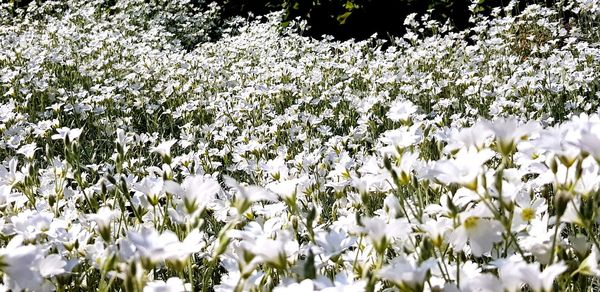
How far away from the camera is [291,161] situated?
246 cm

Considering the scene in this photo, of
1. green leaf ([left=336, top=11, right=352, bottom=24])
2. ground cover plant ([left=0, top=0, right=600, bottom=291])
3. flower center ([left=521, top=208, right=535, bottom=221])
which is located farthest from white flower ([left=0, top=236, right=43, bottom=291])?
green leaf ([left=336, top=11, right=352, bottom=24])

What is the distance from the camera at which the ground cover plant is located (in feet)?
3.44

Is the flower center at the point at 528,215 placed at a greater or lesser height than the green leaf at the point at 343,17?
greater

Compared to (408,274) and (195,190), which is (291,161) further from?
(408,274)

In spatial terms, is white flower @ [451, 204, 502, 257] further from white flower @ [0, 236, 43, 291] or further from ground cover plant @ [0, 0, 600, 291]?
white flower @ [0, 236, 43, 291]

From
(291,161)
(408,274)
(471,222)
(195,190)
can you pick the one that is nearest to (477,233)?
(471,222)

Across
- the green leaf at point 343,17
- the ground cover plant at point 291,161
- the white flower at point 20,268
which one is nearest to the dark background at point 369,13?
the green leaf at point 343,17

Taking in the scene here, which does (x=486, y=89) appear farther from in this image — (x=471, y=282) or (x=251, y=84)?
(x=471, y=282)

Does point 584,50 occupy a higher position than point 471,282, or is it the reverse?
point 471,282

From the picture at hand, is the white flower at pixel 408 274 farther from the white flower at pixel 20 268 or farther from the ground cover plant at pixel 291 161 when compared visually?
the white flower at pixel 20 268

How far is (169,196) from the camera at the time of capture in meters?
1.55

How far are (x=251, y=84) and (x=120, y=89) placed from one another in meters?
1.12

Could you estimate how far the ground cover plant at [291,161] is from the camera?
1.05 meters

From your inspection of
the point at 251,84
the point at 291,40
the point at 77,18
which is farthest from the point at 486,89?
the point at 77,18
